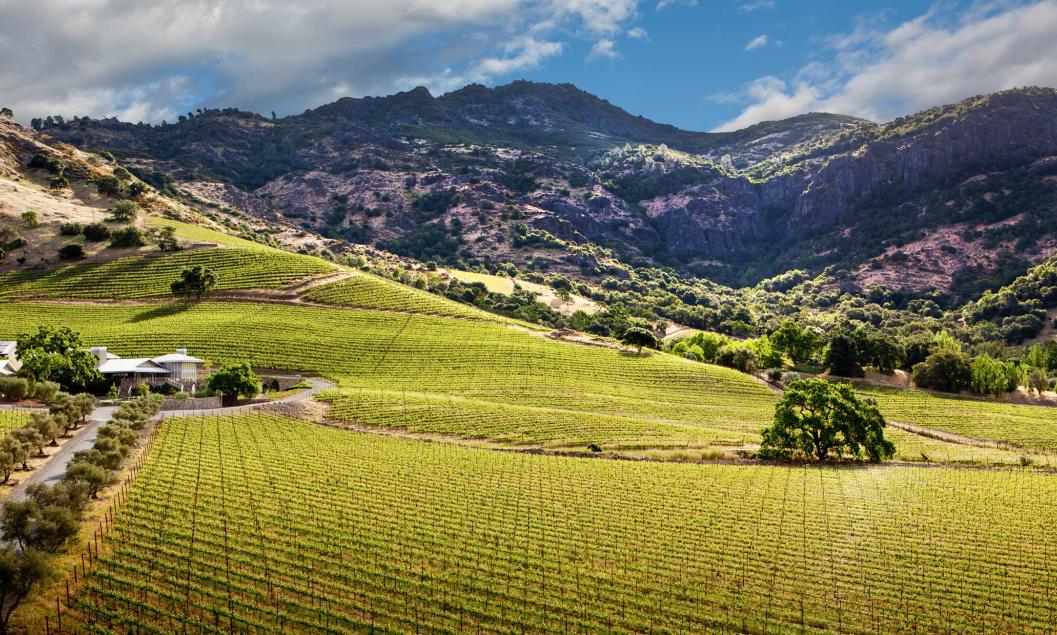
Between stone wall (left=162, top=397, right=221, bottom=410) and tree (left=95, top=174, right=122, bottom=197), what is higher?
tree (left=95, top=174, right=122, bottom=197)

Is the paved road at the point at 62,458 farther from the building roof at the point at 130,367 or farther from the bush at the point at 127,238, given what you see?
the bush at the point at 127,238

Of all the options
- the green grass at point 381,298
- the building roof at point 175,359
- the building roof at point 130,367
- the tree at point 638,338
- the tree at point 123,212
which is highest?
the tree at point 123,212

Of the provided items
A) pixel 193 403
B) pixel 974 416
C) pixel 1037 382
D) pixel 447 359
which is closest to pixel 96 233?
pixel 447 359

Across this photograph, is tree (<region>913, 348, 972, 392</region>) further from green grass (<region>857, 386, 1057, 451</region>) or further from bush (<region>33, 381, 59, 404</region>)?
bush (<region>33, 381, 59, 404</region>)

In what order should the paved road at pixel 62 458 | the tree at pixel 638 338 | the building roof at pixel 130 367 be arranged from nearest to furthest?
1. the paved road at pixel 62 458
2. the building roof at pixel 130 367
3. the tree at pixel 638 338

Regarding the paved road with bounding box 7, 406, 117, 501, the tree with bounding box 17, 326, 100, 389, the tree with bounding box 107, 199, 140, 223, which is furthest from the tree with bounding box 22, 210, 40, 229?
the paved road with bounding box 7, 406, 117, 501

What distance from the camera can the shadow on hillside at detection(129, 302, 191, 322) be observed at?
11508 centimetres

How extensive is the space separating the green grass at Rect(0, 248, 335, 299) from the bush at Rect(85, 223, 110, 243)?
1174cm

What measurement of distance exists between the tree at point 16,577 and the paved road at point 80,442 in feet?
28.5

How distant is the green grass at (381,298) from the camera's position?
129 m

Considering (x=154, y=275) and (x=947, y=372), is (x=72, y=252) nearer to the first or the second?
(x=154, y=275)

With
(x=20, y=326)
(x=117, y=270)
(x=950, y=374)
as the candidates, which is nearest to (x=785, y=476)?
(x=950, y=374)

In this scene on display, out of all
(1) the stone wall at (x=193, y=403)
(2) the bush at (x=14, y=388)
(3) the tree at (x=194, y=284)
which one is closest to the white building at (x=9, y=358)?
(2) the bush at (x=14, y=388)

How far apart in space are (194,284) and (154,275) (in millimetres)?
15006
